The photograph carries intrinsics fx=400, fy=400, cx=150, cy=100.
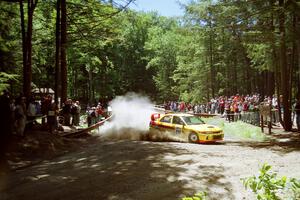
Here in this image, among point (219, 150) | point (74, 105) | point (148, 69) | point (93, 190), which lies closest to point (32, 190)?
point (93, 190)

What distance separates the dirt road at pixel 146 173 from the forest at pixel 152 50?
4229 mm

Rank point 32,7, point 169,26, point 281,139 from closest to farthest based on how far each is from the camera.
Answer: point 281,139
point 32,7
point 169,26

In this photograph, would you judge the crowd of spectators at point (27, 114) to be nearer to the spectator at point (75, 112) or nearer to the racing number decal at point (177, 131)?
the spectator at point (75, 112)

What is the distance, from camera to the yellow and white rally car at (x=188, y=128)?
19.4m

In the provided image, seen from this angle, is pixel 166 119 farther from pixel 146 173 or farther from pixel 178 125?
pixel 146 173

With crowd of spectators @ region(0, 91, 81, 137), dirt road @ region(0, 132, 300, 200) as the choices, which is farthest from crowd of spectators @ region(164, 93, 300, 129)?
crowd of spectators @ region(0, 91, 81, 137)

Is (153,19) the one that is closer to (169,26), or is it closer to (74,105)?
(169,26)

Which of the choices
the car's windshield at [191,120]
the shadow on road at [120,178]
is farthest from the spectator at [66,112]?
the shadow on road at [120,178]

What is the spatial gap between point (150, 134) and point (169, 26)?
296ft

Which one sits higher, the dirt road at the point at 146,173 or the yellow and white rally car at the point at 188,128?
the yellow and white rally car at the point at 188,128

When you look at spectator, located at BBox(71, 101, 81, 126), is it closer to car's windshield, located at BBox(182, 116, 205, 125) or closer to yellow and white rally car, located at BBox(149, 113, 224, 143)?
yellow and white rally car, located at BBox(149, 113, 224, 143)

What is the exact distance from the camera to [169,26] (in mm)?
110062

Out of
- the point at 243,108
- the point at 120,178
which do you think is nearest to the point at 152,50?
the point at 243,108

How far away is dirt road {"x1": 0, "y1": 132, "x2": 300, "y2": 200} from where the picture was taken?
9766mm
